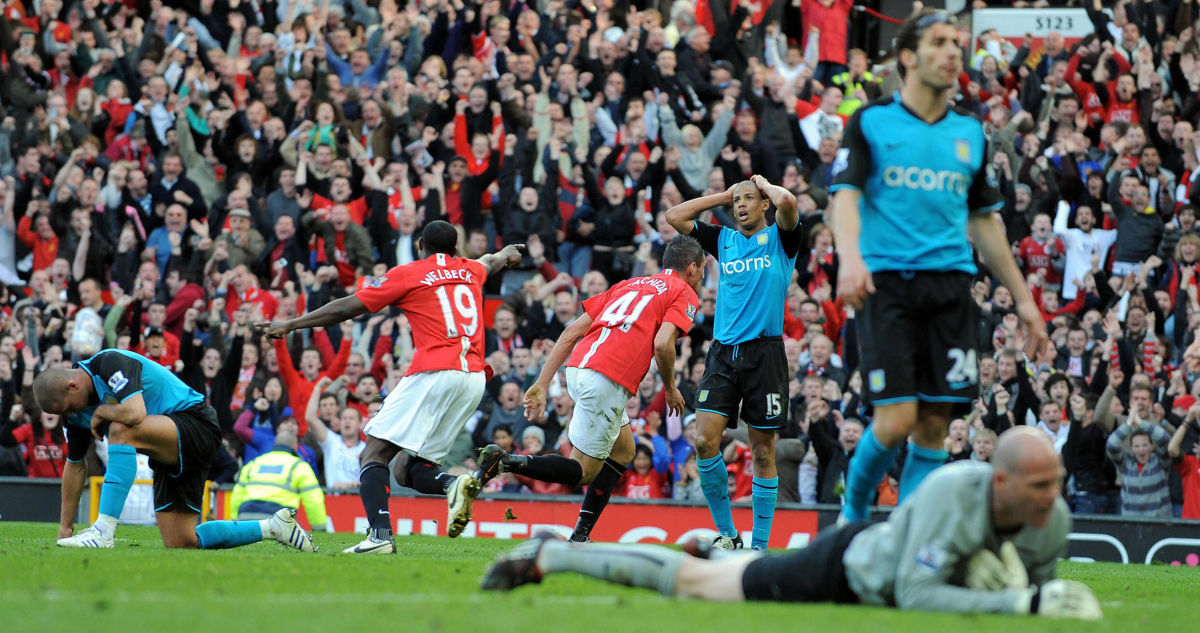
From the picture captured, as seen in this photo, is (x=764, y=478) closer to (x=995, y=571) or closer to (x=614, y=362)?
(x=614, y=362)

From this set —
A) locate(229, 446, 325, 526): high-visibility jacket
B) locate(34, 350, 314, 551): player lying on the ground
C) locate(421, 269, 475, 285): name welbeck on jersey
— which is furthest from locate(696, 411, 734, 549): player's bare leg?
locate(229, 446, 325, 526): high-visibility jacket

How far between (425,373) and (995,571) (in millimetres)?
5316

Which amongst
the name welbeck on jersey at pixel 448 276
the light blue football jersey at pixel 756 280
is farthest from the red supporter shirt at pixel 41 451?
the light blue football jersey at pixel 756 280

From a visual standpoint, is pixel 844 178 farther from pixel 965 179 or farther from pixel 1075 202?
pixel 1075 202

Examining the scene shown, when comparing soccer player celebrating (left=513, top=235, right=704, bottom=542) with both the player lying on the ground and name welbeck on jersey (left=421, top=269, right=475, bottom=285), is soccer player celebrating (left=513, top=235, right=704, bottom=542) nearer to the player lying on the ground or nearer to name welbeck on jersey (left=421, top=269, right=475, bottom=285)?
name welbeck on jersey (left=421, top=269, right=475, bottom=285)

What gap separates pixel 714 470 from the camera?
11.1 m

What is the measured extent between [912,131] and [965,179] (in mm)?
389

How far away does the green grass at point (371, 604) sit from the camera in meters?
5.49

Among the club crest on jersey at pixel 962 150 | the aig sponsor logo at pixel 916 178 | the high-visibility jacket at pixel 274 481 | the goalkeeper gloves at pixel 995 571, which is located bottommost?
the high-visibility jacket at pixel 274 481

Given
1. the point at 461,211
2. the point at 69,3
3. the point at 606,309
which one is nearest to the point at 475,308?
the point at 606,309

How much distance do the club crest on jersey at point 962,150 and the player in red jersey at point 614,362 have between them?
3.62 meters

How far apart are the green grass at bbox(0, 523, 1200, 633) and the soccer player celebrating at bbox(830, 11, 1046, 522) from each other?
4.33 feet

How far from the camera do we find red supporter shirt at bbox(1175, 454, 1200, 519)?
15047mm

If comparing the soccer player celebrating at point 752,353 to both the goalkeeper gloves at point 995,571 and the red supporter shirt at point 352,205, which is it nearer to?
the goalkeeper gloves at point 995,571
